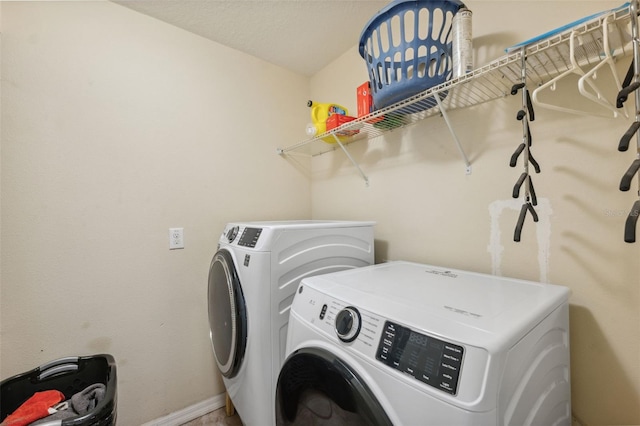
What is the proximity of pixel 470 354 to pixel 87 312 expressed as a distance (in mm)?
1781

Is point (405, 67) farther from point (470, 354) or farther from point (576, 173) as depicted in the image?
point (470, 354)

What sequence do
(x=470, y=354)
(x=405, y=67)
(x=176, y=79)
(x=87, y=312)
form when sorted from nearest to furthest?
(x=470, y=354) < (x=405, y=67) < (x=87, y=312) < (x=176, y=79)

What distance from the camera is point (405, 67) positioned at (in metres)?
1.09

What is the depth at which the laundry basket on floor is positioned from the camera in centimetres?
100

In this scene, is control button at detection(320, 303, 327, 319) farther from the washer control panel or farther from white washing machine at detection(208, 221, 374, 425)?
the washer control panel

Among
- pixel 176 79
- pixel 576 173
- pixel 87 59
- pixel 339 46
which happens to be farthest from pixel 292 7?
pixel 576 173

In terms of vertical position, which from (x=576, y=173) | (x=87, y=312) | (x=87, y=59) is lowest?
(x=87, y=312)

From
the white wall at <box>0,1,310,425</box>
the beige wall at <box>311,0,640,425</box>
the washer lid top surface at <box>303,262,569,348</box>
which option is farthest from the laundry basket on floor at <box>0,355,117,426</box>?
the beige wall at <box>311,0,640,425</box>

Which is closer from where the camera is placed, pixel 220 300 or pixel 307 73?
pixel 220 300

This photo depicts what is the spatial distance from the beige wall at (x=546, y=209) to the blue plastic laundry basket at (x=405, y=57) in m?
0.28

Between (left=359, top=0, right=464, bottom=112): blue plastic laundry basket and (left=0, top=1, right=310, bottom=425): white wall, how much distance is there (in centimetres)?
114

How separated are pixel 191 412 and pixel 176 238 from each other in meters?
1.11

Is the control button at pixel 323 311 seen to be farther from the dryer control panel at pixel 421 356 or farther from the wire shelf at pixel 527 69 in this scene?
the wire shelf at pixel 527 69

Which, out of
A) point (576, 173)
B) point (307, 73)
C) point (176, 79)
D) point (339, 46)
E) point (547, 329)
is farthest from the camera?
point (307, 73)
